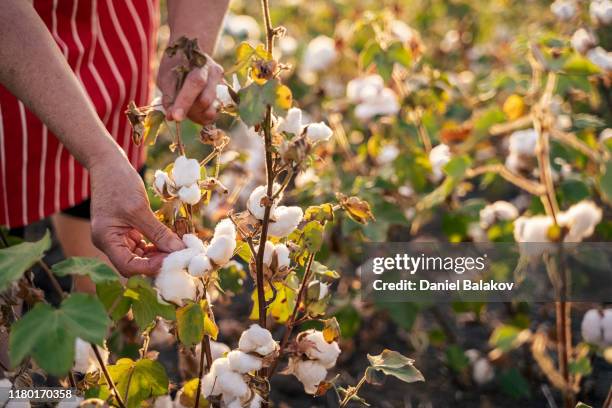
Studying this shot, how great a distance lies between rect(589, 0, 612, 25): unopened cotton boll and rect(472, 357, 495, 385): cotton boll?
2.48 feet

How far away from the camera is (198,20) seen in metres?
1.34

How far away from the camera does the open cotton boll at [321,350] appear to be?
3.44ft

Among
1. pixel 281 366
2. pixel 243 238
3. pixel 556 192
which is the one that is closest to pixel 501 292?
pixel 556 192

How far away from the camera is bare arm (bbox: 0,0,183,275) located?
100 cm

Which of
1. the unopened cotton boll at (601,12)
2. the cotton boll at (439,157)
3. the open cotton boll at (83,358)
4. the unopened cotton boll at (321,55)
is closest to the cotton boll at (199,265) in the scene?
the open cotton boll at (83,358)

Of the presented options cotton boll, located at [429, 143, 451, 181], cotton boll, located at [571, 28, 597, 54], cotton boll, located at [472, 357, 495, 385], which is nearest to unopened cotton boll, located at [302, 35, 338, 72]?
cotton boll, located at [429, 143, 451, 181]

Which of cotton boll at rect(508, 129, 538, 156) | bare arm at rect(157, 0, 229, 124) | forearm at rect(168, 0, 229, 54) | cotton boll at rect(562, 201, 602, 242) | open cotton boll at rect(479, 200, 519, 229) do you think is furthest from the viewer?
open cotton boll at rect(479, 200, 519, 229)

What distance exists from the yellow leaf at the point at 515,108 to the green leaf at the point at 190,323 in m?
1.10

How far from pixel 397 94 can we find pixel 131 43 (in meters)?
0.87

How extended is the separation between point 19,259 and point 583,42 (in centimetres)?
129

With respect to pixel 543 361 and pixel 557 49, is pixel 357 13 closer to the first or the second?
pixel 557 49

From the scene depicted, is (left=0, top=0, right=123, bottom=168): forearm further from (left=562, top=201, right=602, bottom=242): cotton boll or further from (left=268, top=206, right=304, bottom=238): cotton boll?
(left=562, top=201, right=602, bottom=242): cotton boll

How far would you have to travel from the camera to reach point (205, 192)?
1065 millimetres

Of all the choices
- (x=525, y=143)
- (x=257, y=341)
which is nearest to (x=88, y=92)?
(x=257, y=341)
